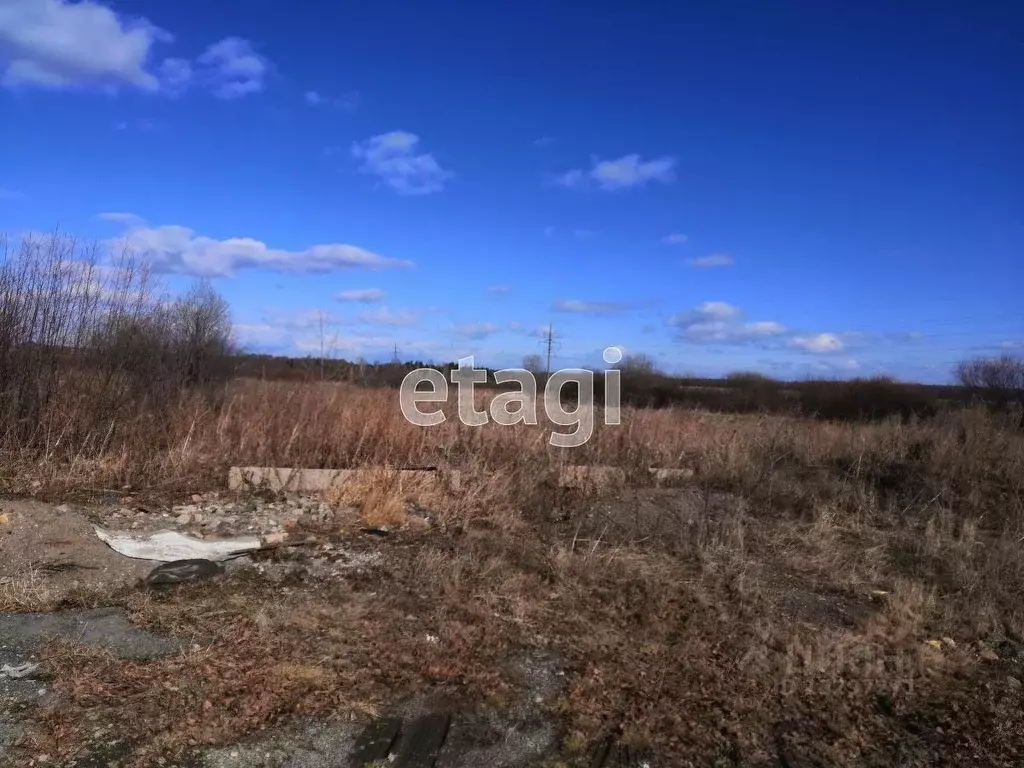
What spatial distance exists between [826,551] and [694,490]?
2448 mm

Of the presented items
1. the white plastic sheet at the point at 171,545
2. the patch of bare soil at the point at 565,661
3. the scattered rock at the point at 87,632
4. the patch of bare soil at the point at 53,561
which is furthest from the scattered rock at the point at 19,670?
the white plastic sheet at the point at 171,545

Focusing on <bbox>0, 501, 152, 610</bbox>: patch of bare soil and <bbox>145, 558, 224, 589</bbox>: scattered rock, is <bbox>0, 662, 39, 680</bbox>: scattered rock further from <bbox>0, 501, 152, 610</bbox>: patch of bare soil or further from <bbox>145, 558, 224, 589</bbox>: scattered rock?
<bbox>145, 558, 224, 589</bbox>: scattered rock

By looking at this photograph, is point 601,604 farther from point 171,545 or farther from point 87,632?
point 171,545

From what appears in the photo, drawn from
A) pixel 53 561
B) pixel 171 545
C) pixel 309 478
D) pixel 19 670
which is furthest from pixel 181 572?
pixel 309 478

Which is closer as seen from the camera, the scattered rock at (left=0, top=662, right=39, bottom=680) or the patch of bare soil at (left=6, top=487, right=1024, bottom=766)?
the patch of bare soil at (left=6, top=487, right=1024, bottom=766)

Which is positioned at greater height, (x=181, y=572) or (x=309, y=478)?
(x=309, y=478)

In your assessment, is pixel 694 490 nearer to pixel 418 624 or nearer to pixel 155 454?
pixel 418 624

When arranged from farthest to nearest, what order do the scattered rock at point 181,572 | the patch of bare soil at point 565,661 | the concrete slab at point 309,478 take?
1. the concrete slab at point 309,478
2. the scattered rock at point 181,572
3. the patch of bare soil at point 565,661

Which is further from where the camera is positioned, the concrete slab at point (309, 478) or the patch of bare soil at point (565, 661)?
the concrete slab at point (309, 478)

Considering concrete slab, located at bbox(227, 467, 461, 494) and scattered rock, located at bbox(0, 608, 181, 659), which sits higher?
concrete slab, located at bbox(227, 467, 461, 494)

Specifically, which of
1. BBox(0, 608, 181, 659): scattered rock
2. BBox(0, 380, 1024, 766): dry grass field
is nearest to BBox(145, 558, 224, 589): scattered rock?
BBox(0, 380, 1024, 766): dry grass field

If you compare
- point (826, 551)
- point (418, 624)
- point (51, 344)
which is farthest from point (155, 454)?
point (826, 551)

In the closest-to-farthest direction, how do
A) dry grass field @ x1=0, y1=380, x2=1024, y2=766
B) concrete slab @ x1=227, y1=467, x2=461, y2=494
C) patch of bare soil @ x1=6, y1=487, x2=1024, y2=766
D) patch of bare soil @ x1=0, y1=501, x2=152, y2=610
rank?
patch of bare soil @ x1=6, y1=487, x2=1024, y2=766
dry grass field @ x1=0, y1=380, x2=1024, y2=766
patch of bare soil @ x1=0, y1=501, x2=152, y2=610
concrete slab @ x1=227, y1=467, x2=461, y2=494

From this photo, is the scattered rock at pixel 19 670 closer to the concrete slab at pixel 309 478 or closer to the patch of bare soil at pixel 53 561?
the patch of bare soil at pixel 53 561
